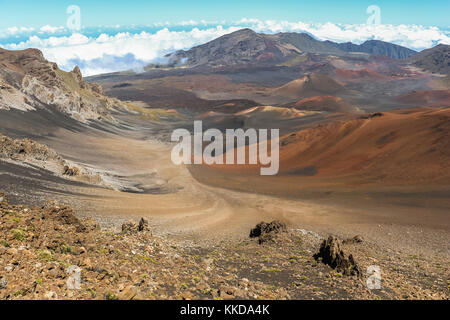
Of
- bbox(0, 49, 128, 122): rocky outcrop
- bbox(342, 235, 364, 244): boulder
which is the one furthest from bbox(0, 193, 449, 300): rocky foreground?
bbox(0, 49, 128, 122): rocky outcrop

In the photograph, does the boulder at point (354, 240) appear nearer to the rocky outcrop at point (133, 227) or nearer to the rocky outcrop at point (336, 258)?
the rocky outcrop at point (336, 258)

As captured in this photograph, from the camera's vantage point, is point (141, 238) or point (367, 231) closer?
point (141, 238)

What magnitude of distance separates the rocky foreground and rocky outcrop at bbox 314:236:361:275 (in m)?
0.04

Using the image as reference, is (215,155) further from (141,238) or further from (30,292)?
(30,292)

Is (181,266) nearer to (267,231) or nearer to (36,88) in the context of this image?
(267,231)

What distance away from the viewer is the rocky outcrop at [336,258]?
12320mm

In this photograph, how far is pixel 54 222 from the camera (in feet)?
41.3

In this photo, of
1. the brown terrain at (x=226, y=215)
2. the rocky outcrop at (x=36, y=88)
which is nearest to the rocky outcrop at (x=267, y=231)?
the brown terrain at (x=226, y=215)

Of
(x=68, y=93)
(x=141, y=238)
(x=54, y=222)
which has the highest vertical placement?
(x=68, y=93)

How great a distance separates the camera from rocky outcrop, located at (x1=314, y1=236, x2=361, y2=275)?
12320mm

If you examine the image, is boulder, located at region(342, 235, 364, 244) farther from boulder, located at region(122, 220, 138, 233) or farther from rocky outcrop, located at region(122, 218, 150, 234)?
boulder, located at region(122, 220, 138, 233)
